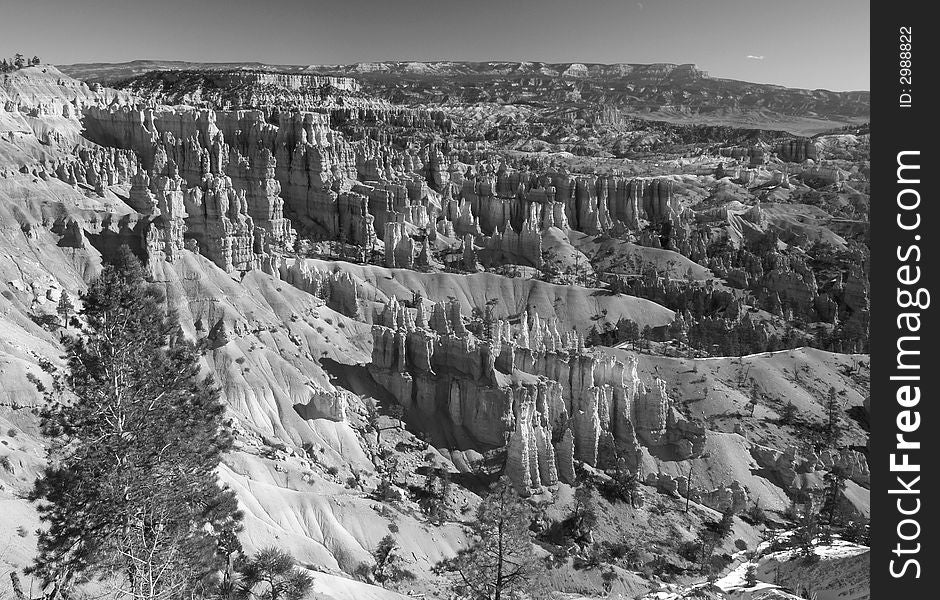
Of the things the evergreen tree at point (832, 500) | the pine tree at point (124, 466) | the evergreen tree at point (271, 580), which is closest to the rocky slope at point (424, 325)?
the evergreen tree at point (832, 500)

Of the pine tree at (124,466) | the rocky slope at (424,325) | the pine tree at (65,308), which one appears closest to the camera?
the pine tree at (124,466)

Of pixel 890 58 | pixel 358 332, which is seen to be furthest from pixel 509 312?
pixel 890 58

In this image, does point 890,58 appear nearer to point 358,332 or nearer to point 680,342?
point 358,332

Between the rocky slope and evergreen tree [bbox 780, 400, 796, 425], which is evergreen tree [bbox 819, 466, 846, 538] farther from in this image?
evergreen tree [bbox 780, 400, 796, 425]

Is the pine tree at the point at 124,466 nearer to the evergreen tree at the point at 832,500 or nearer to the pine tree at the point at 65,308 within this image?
the pine tree at the point at 65,308

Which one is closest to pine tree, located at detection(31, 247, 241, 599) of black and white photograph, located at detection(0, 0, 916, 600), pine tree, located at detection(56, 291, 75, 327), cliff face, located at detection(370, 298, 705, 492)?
black and white photograph, located at detection(0, 0, 916, 600)

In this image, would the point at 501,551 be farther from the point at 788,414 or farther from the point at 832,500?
the point at 788,414

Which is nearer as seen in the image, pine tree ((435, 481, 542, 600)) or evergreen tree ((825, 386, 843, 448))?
pine tree ((435, 481, 542, 600))
